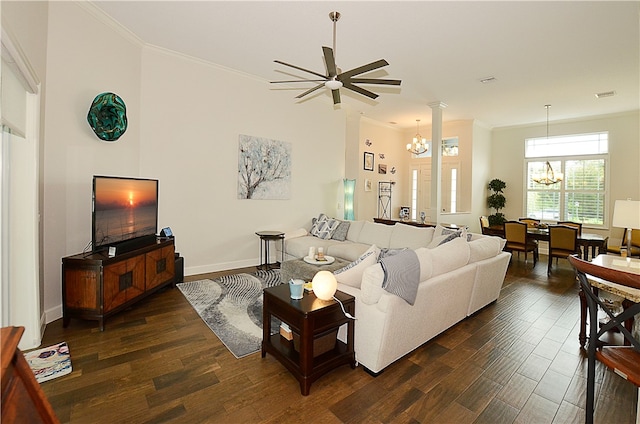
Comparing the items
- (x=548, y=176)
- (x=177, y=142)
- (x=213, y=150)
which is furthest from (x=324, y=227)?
(x=548, y=176)

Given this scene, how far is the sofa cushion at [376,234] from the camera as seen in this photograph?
5.16 meters

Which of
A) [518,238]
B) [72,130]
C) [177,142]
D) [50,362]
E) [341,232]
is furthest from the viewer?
[518,238]

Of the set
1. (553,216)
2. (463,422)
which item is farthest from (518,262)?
(463,422)

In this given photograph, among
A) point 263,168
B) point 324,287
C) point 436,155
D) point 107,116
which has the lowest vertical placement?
point 324,287

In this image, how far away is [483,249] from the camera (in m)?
3.37

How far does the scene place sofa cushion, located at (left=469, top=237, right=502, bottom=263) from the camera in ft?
10.6

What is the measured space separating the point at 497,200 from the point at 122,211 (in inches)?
353

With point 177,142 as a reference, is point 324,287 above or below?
below

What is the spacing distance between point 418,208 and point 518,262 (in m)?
3.30

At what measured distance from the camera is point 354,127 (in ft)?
24.6

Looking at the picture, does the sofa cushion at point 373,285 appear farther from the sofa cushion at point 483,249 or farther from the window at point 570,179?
the window at point 570,179

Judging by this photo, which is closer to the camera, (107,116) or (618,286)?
(618,286)

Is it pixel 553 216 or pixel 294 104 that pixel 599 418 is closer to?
pixel 294 104

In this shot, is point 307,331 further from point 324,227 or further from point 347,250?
point 324,227
